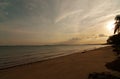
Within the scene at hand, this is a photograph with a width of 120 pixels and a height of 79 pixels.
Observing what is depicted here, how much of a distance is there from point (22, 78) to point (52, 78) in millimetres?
2712

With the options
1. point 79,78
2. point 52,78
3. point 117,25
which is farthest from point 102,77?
point 117,25

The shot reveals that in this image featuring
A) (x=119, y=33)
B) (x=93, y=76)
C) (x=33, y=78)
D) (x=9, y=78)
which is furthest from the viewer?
(x=119, y=33)

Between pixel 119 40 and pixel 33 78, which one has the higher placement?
pixel 119 40

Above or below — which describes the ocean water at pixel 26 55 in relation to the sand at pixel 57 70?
→ above

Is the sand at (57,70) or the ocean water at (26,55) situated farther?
the ocean water at (26,55)

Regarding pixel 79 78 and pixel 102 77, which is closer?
pixel 102 77

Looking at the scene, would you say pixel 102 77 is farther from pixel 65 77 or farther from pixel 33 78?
pixel 33 78

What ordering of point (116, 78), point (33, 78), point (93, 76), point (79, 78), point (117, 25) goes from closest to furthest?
1. point (116, 78)
2. point (93, 76)
3. point (79, 78)
4. point (33, 78)
5. point (117, 25)

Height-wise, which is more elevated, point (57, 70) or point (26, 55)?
point (26, 55)

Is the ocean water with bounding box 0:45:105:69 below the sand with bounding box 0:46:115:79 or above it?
above

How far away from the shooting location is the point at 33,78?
12.2m

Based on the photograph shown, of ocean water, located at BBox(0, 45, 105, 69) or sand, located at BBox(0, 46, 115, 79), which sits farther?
ocean water, located at BBox(0, 45, 105, 69)

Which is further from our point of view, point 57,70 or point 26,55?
point 26,55

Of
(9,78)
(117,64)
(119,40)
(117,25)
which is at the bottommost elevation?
(9,78)
